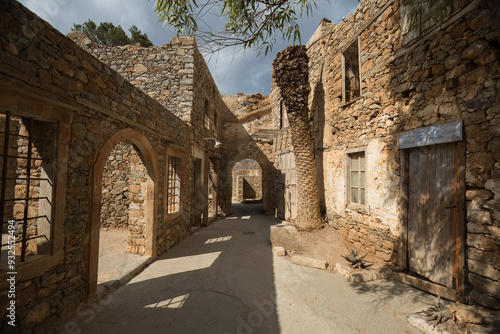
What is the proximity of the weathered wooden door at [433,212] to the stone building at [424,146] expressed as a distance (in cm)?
2

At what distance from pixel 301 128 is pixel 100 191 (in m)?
5.29

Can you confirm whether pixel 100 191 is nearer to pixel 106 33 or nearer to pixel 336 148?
pixel 336 148

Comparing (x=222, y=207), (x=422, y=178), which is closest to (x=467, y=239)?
(x=422, y=178)

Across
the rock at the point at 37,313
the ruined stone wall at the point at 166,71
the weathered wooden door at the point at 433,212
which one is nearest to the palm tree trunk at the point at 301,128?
the weathered wooden door at the point at 433,212

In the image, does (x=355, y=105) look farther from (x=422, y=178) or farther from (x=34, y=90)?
(x=34, y=90)

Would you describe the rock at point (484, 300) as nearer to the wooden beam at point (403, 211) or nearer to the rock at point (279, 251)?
the wooden beam at point (403, 211)

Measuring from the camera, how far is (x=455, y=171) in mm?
3164

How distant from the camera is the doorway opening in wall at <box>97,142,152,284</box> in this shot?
166 inches

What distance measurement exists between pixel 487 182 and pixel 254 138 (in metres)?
9.45

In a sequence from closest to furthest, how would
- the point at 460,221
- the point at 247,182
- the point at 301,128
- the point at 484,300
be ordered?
the point at 484,300
the point at 460,221
the point at 301,128
the point at 247,182

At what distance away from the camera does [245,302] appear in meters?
3.12

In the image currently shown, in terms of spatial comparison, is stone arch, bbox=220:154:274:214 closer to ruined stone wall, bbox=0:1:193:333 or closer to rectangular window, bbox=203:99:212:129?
rectangular window, bbox=203:99:212:129

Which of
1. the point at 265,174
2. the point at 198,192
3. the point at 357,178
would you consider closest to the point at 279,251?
the point at 357,178

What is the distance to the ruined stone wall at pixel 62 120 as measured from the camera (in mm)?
2039
